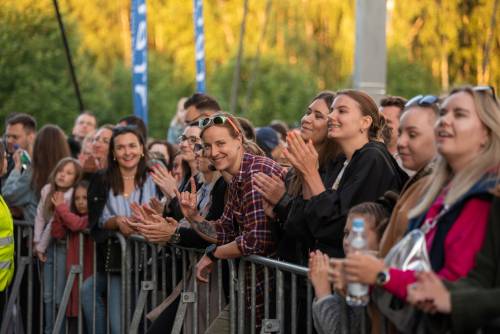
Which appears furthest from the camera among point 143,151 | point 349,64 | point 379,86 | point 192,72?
point 192,72

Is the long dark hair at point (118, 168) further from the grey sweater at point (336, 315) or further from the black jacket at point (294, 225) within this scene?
the grey sweater at point (336, 315)

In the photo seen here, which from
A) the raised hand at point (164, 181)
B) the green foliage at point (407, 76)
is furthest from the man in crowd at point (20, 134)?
the green foliage at point (407, 76)

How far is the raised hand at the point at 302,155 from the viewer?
582cm

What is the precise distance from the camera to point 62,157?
10.5m

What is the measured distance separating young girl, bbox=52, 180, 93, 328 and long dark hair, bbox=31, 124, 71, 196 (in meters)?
0.90

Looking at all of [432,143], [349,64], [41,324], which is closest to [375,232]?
[432,143]

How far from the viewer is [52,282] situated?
9602 mm

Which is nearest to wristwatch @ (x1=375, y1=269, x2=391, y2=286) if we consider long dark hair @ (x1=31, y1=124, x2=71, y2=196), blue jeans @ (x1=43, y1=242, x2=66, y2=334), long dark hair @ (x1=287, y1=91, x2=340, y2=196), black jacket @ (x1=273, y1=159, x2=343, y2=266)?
black jacket @ (x1=273, y1=159, x2=343, y2=266)

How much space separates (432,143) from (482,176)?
25.4 inches

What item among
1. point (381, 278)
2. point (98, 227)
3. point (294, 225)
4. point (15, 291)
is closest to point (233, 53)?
point (15, 291)

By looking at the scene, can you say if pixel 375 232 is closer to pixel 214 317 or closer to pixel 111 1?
pixel 214 317

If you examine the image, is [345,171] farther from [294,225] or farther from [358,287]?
[358,287]

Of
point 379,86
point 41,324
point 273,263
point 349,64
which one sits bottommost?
point 41,324

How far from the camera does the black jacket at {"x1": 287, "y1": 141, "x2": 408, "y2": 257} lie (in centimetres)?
572
